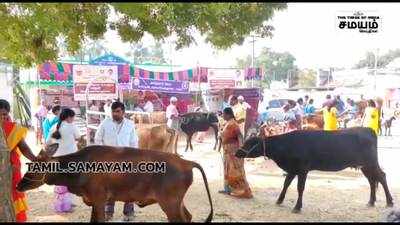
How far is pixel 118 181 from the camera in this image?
209 inches

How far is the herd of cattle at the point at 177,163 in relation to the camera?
530 cm

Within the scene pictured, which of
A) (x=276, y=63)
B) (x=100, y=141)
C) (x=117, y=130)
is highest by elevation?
(x=276, y=63)

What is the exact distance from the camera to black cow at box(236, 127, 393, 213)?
793 cm

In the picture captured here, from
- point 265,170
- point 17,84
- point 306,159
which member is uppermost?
point 17,84

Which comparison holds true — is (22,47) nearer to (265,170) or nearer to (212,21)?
(212,21)

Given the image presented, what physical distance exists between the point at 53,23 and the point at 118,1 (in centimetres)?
85

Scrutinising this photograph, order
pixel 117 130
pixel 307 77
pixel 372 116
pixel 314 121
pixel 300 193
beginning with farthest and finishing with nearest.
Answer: pixel 307 77 → pixel 314 121 → pixel 372 116 → pixel 300 193 → pixel 117 130

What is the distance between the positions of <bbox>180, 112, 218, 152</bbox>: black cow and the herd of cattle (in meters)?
6.02

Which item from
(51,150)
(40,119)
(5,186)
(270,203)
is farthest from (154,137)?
(40,119)

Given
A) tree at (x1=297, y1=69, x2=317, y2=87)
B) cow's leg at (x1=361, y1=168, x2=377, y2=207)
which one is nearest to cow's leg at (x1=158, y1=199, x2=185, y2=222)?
cow's leg at (x1=361, y1=168, x2=377, y2=207)

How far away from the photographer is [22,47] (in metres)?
A: 6.41

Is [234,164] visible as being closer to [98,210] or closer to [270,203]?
[270,203]

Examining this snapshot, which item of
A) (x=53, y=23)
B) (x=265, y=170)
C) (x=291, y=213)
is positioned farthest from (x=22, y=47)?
(x=265, y=170)

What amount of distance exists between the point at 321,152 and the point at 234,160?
5.05 ft
